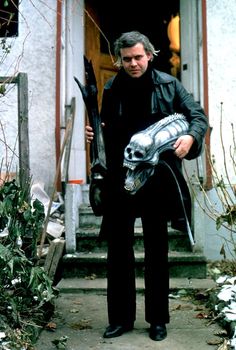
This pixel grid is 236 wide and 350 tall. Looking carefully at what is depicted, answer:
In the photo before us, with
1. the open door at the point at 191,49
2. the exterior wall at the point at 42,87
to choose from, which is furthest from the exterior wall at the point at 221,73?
the exterior wall at the point at 42,87

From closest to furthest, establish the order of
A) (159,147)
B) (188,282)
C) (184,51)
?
(159,147) < (188,282) < (184,51)

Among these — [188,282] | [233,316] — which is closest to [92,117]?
[233,316]

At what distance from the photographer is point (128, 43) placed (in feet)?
11.3

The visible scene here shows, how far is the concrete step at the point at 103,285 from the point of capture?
495cm

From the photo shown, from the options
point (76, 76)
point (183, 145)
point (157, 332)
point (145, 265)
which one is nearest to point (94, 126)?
point (183, 145)

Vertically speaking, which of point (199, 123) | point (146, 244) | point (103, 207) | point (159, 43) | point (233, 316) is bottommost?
point (233, 316)

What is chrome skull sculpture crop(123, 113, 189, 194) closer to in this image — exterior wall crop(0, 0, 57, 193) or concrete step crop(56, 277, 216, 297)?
concrete step crop(56, 277, 216, 297)

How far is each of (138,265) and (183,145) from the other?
2212mm

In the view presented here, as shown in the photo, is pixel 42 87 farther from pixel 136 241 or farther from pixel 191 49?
pixel 136 241

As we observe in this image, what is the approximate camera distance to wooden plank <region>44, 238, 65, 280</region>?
17.3 feet

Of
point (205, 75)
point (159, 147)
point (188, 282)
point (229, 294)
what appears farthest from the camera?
point (205, 75)

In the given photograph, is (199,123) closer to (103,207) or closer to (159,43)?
(103,207)

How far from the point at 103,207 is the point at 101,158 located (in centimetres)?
34

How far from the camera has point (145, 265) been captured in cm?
364
